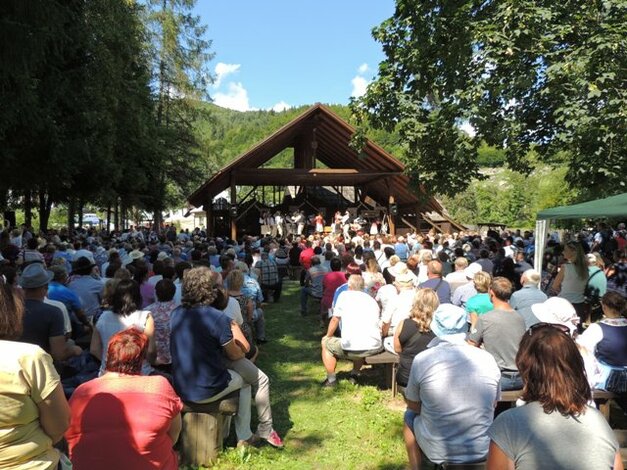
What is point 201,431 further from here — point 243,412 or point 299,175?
point 299,175

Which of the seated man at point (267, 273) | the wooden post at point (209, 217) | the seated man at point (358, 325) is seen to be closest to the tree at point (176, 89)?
the wooden post at point (209, 217)

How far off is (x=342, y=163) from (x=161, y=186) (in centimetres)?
1000

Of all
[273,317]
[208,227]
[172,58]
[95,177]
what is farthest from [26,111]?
[172,58]

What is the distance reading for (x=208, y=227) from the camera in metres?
23.4

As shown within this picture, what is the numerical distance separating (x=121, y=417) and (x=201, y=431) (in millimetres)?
1461

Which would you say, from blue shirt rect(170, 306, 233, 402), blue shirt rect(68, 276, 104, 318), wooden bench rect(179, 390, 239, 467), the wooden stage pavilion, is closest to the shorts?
wooden bench rect(179, 390, 239, 467)

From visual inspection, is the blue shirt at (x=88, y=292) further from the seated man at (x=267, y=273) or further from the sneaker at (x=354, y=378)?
the seated man at (x=267, y=273)

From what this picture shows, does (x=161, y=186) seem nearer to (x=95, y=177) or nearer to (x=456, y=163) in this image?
(x=95, y=177)

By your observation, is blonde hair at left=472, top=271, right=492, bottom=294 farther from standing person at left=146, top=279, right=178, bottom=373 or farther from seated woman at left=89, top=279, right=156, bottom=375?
seated woman at left=89, top=279, right=156, bottom=375

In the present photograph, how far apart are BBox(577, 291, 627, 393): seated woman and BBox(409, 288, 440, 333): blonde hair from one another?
3.95ft

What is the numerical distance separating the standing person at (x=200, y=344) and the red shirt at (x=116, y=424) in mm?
1086

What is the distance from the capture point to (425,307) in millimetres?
4184

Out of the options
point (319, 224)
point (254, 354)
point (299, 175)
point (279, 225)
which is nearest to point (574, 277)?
point (254, 354)

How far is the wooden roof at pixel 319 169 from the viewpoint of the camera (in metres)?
19.8
